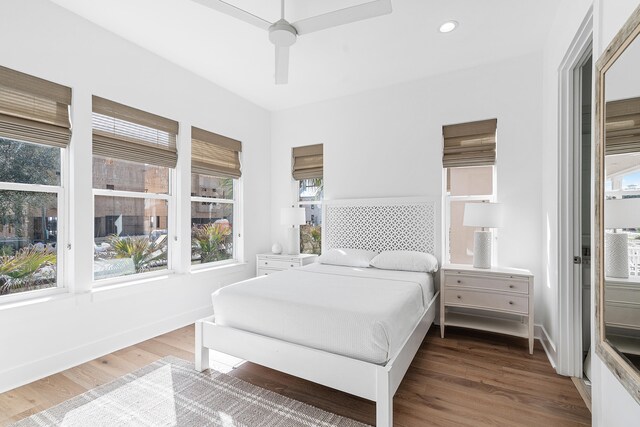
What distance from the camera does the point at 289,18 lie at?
8.44ft

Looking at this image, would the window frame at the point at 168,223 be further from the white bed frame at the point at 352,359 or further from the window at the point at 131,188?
the white bed frame at the point at 352,359

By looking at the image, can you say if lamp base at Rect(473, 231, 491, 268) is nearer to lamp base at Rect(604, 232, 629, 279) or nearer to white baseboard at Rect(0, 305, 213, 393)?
lamp base at Rect(604, 232, 629, 279)

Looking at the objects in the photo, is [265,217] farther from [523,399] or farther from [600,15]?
[600,15]

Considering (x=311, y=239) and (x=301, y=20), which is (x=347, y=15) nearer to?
(x=301, y=20)

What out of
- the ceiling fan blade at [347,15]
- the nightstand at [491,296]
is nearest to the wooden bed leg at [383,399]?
the nightstand at [491,296]

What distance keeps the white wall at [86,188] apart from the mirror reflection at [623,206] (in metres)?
3.49

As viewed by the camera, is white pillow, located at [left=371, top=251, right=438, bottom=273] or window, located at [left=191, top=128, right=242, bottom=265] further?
window, located at [left=191, top=128, right=242, bottom=265]

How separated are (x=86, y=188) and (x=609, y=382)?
3695 millimetres

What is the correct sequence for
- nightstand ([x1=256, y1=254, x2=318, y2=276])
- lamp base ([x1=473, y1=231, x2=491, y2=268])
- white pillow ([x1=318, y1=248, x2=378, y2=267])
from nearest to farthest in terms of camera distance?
lamp base ([x1=473, y1=231, x2=491, y2=268]), white pillow ([x1=318, y1=248, x2=378, y2=267]), nightstand ([x1=256, y1=254, x2=318, y2=276])

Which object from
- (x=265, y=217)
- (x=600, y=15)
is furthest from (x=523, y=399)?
(x=265, y=217)

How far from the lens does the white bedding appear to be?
184cm

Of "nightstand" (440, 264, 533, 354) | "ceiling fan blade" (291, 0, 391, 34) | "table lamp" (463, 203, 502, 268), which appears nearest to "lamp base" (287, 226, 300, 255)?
"nightstand" (440, 264, 533, 354)

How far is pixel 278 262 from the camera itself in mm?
4219

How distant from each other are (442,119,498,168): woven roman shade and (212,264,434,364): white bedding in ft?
5.08
